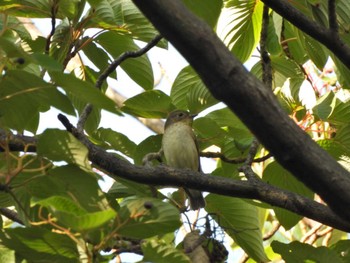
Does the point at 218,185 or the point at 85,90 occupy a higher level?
the point at 85,90

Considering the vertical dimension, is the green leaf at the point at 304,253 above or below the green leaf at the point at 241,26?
below

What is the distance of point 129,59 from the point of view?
14.0ft

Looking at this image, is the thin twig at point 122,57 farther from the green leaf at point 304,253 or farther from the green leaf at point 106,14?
the green leaf at point 304,253

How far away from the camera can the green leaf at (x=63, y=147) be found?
2.65 metres

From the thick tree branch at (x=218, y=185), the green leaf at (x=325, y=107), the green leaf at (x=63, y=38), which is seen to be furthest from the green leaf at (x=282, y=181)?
the green leaf at (x=63, y=38)

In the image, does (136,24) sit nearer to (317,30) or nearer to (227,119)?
(227,119)

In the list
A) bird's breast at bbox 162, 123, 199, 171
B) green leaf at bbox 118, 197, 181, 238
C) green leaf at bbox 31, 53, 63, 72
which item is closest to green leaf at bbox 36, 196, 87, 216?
green leaf at bbox 118, 197, 181, 238

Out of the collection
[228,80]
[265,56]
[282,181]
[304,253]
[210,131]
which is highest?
[265,56]

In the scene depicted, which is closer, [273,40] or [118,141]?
[118,141]

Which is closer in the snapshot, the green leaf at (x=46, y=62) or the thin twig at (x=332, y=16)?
the green leaf at (x=46, y=62)

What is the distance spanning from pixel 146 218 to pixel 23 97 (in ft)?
2.08

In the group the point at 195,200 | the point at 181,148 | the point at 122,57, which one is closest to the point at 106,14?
the point at 122,57

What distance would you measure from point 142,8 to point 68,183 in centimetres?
75

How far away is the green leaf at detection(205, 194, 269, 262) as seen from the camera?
3.83 metres
